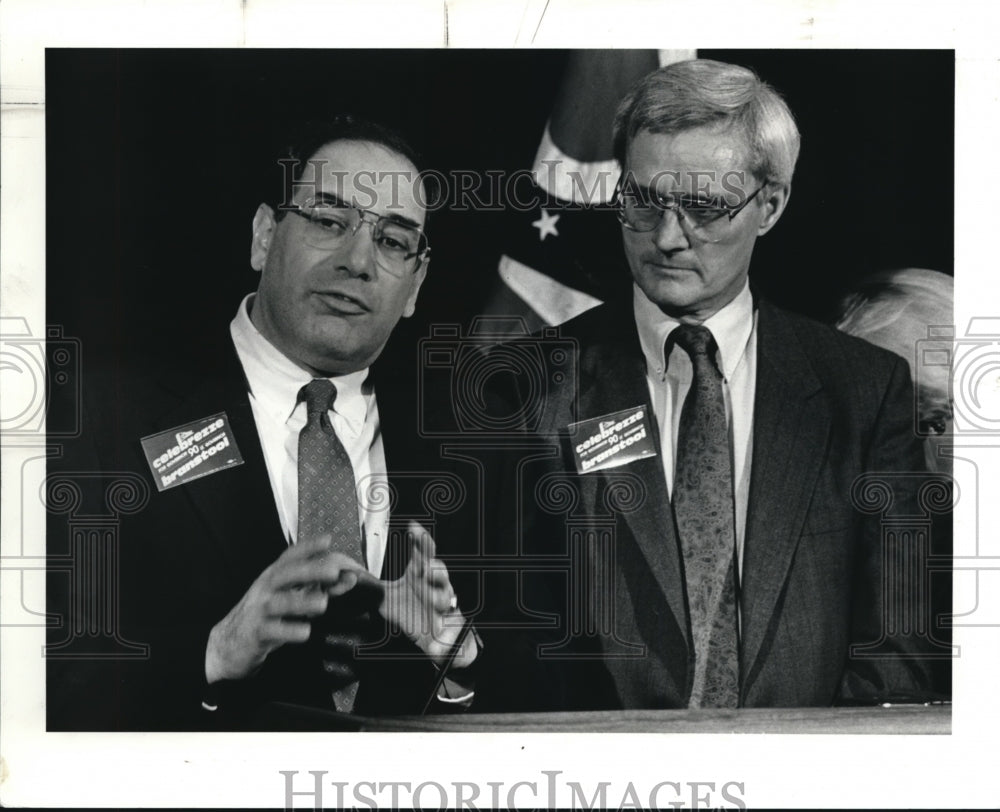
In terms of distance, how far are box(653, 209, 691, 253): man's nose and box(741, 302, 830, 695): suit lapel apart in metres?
0.27

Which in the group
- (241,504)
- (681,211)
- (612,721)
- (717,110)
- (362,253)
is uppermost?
(717,110)

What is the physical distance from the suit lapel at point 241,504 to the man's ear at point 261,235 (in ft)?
1.23

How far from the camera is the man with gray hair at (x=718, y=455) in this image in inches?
136

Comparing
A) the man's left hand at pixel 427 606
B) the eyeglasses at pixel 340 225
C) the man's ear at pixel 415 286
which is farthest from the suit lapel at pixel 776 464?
the eyeglasses at pixel 340 225

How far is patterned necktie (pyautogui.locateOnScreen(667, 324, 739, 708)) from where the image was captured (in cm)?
344

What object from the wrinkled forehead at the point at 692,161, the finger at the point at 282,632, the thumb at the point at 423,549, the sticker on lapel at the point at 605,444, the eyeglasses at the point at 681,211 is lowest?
the finger at the point at 282,632

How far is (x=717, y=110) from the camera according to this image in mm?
3457

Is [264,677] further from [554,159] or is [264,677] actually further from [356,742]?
[554,159]

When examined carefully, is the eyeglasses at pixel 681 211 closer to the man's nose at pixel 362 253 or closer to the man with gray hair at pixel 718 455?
the man with gray hair at pixel 718 455

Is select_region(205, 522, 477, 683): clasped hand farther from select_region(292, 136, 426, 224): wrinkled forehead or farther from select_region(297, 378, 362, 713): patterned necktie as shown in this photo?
select_region(292, 136, 426, 224): wrinkled forehead

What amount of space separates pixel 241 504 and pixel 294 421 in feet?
0.81

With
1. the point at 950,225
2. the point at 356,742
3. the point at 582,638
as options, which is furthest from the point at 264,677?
the point at 950,225

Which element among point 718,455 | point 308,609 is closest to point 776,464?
point 718,455

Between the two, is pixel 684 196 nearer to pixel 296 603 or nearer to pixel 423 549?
pixel 423 549
